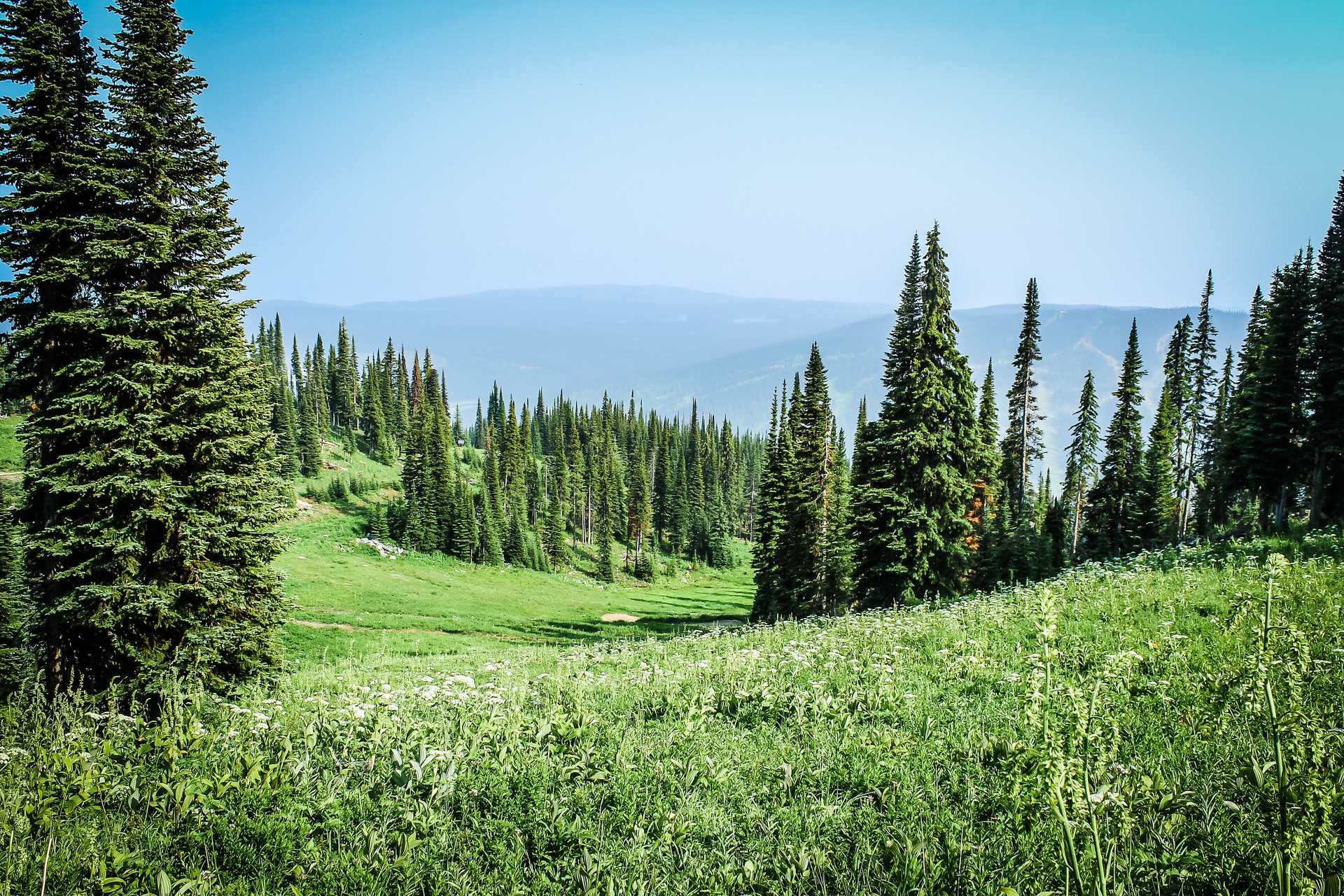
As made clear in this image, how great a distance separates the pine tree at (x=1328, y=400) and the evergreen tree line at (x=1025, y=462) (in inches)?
4.2

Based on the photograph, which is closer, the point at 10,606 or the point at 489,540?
the point at 10,606

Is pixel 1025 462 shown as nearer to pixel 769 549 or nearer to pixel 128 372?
pixel 769 549

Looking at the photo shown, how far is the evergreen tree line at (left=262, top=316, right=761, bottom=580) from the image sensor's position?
3017 inches

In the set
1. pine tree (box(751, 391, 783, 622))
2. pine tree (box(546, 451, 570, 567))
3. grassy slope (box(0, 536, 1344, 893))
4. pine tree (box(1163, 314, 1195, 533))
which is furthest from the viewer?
pine tree (box(546, 451, 570, 567))

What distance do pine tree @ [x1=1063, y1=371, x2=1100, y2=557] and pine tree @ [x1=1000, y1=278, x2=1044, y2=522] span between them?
7.85 feet

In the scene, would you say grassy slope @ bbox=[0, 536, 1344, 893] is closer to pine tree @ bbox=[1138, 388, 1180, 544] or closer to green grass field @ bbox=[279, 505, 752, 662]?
green grass field @ bbox=[279, 505, 752, 662]

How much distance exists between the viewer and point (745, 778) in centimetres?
567

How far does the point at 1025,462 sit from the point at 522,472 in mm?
73582

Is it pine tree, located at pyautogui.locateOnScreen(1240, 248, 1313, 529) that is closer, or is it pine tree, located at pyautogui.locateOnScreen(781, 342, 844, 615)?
pine tree, located at pyautogui.locateOnScreen(1240, 248, 1313, 529)

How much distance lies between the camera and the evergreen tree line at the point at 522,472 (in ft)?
251

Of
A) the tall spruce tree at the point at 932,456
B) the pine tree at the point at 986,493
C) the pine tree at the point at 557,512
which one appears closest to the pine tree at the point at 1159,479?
the pine tree at the point at 986,493

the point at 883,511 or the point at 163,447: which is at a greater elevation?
the point at 163,447

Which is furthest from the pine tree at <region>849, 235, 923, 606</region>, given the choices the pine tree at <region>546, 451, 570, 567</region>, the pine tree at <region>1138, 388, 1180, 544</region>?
the pine tree at <region>546, 451, 570, 567</region>

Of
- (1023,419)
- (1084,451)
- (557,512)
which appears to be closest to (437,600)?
(557,512)
